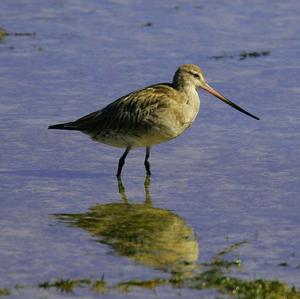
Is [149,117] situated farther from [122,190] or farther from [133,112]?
[122,190]

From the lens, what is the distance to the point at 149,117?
1139 cm

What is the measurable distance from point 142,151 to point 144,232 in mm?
3377

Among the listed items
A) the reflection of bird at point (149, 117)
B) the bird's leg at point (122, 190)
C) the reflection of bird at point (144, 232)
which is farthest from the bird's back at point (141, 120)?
the reflection of bird at point (144, 232)

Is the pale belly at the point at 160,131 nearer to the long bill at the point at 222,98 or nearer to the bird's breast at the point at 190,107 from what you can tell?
the bird's breast at the point at 190,107

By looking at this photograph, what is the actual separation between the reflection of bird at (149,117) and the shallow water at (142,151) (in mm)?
363

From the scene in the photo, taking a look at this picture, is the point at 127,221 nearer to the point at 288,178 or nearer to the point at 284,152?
the point at 288,178

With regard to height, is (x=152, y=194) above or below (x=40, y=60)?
below

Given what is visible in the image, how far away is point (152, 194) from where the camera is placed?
35.1ft

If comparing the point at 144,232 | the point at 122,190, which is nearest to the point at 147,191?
the point at 122,190

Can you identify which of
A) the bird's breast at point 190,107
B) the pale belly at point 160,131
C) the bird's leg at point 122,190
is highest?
the bird's breast at point 190,107

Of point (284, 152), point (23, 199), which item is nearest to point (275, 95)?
point (284, 152)

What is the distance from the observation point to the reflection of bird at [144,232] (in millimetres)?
8523

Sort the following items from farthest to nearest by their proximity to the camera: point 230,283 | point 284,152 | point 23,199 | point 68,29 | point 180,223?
point 68,29
point 284,152
point 23,199
point 180,223
point 230,283

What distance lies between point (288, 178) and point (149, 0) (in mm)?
10524
